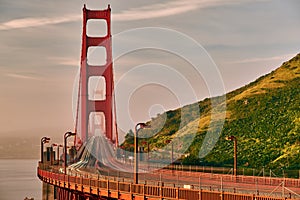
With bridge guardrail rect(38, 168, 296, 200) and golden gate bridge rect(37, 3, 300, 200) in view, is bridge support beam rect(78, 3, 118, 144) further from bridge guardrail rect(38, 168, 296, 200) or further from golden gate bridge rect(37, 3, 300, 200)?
bridge guardrail rect(38, 168, 296, 200)

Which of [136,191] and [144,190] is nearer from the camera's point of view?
[144,190]

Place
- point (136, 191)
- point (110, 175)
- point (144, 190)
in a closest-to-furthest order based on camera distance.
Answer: point (144, 190) < point (136, 191) < point (110, 175)

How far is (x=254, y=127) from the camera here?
12638 cm

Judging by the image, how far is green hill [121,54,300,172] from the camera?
108 metres

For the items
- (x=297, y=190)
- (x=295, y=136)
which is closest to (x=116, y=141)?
(x=295, y=136)

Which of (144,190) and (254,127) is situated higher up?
(254,127)

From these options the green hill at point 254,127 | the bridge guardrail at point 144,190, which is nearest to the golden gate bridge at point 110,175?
the bridge guardrail at point 144,190

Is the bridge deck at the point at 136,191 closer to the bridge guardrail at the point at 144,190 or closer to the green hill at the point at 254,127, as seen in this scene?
the bridge guardrail at the point at 144,190

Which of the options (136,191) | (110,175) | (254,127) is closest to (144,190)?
(136,191)

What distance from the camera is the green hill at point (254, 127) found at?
108 metres

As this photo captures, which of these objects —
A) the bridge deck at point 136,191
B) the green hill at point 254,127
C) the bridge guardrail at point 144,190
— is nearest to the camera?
the bridge guardrail at point 144,190

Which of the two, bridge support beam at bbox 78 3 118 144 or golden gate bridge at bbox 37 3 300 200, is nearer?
golden gate bridge at bbox 37 3 300 200

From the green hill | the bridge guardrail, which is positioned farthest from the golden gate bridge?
the green hill

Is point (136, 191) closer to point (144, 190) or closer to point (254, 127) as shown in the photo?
point (144, 190)
